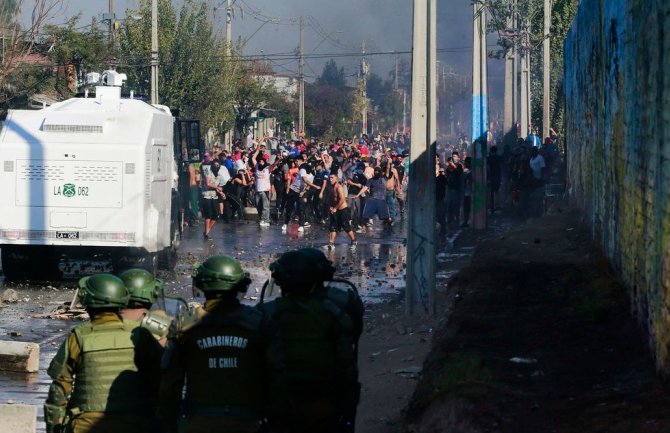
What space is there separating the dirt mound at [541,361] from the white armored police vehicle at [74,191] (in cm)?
658

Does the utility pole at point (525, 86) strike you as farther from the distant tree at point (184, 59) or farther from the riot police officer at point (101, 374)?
the riot police officer at point (101, 374)

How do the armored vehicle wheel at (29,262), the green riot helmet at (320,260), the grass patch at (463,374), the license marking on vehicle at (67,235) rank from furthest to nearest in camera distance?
the armored vehicle wheel at (29,262) < the license marking on vehicle at (67,235) < the grass patch at (463,374) < the green riot helmet at (320,260)

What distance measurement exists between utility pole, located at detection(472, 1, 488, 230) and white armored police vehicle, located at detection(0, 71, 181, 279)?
→ 9680 millimetres

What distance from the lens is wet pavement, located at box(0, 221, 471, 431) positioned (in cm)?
1272

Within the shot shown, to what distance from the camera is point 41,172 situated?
18.1 meters

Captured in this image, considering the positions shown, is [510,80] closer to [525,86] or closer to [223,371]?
[525,86]

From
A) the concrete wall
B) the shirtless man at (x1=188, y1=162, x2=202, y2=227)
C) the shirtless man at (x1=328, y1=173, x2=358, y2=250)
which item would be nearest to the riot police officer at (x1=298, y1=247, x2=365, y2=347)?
the concrete wall

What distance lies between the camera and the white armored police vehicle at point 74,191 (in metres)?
18.0

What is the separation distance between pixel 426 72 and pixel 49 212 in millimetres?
6625

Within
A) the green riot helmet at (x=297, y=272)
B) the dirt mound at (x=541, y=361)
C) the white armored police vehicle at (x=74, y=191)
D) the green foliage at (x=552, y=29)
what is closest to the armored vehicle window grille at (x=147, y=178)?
the white armored police vehicle at (x=74, y=191)

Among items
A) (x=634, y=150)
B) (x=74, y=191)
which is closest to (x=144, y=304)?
(x=634, y=150)

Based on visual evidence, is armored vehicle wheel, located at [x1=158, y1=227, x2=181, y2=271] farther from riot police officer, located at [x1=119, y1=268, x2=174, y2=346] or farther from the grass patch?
riot police officer, located at [x1=119, y1=268, x2=174, y2=346]

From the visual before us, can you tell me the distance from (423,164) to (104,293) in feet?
28.9

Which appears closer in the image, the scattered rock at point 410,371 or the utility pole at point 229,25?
the scattered rock at point 410,371
